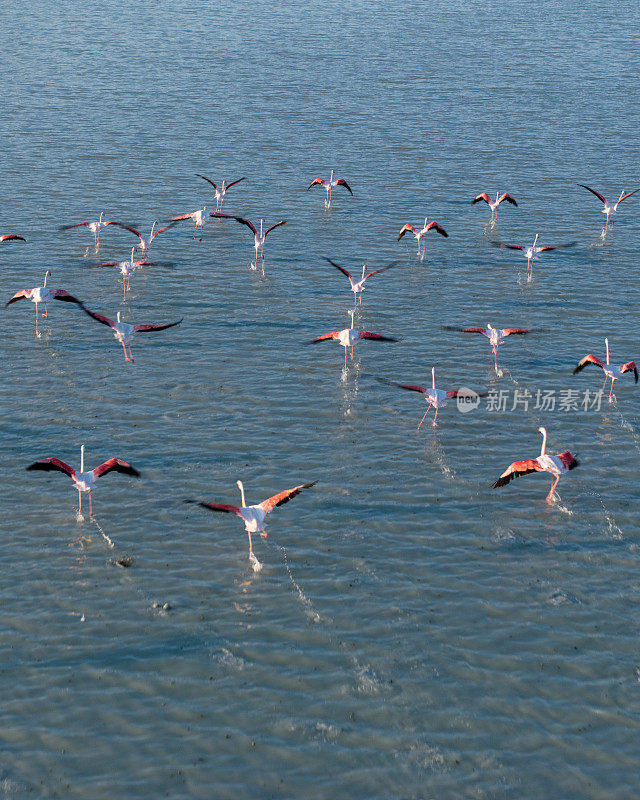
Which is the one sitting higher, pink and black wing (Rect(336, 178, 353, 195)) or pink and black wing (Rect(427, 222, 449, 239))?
pink and black wing (Rect(336, 178, 353, 195))

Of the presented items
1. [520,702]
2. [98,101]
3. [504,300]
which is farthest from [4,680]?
[98,101]

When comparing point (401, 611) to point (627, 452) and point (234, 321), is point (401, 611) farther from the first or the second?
point (234, 321)

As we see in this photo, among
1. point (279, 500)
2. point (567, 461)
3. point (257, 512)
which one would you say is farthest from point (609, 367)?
point (257, 512)

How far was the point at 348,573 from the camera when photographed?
1816cm

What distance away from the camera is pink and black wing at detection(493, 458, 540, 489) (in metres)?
19.8

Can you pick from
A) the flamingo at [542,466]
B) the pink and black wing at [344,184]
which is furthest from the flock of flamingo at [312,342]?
the pink and black wing at [344,184]

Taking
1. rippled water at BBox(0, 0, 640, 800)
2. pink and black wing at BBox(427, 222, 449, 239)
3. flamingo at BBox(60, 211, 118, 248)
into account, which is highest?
pink and black wing at BBox(427, 222, 449, 239)

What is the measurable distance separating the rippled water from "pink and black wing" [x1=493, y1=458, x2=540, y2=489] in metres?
0.76

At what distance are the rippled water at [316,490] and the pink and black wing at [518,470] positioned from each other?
0.76 meters

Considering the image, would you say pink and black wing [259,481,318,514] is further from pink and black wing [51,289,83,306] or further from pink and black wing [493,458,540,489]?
pink and black wing [51,289,83,306]

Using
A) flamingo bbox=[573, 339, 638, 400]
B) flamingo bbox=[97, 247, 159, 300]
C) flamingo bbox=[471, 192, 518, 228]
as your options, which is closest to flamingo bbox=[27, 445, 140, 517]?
flamingo bbox=[573, 339, 638, 400]

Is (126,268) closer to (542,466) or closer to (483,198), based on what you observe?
(483,198)

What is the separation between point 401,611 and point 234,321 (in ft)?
47.2

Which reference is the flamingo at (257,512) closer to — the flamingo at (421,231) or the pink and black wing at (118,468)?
the pink and black wing at (118,468)
